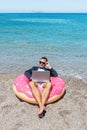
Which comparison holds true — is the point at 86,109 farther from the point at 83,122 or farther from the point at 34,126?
the point at 34,126

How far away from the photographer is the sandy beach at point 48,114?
6.92 metres

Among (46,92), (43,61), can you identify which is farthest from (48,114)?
(43,61)

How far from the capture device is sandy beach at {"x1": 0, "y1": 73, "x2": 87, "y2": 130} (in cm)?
692

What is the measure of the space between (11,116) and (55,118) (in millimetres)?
1024

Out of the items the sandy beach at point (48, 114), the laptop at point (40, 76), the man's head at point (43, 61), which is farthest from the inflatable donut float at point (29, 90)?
the man's head at point (43, 61)

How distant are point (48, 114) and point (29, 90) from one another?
0.82 metres

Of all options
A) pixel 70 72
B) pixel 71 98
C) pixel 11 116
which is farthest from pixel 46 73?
pixel 70 72

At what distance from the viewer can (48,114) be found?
728cm

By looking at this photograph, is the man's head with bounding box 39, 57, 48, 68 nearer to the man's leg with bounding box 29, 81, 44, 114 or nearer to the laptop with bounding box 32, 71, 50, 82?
the laptop with bounding box 32, 71, 50, 82

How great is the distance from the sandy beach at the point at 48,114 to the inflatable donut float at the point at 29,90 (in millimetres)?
135

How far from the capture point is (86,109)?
754 cm

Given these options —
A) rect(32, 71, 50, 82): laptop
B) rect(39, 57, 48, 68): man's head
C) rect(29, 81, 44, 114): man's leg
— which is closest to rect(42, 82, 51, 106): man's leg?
rect(29, 81, 44, 114): man's leg

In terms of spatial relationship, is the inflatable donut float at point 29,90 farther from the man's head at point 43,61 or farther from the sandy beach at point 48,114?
the man's head at point 43,61

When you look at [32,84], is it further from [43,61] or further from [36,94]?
[43,61]
